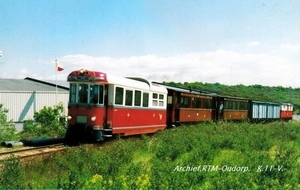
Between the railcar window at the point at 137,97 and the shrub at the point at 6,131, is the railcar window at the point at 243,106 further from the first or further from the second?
the shrub at the point at 6,131

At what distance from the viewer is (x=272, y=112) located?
147 ft

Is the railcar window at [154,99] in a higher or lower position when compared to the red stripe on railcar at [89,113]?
higher

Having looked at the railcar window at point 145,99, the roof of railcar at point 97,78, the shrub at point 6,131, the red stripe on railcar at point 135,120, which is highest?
the roof of railcar at point 97,78

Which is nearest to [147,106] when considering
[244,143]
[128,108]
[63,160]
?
[128,108]

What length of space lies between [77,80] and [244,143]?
713cm

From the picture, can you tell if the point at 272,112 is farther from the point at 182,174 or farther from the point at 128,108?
the point at 182,174

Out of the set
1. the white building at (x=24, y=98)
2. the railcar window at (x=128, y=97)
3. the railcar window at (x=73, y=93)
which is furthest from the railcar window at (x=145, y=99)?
the white building at (x=24, y=98)

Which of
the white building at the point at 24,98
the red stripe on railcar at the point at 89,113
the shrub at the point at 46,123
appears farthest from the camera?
the white building at the point at 24,98

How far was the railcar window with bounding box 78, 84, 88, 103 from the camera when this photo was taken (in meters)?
15.6

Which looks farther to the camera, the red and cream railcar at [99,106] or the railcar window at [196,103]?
the railcar window at [196,103]

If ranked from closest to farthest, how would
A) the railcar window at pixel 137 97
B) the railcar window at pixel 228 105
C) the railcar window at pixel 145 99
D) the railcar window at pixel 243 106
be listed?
1. the railcar window at pixel 137 97
2. the railcar window at pixel 145 99
3. the railcar window at pixel 228 105
4. the railcar window at pixel 243 106

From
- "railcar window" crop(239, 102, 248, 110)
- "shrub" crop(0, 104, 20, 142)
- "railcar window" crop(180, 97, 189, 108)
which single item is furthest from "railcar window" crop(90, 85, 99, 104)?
"railcar window" crop(239, 102, 248, 110)

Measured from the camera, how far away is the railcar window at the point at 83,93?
1558cm

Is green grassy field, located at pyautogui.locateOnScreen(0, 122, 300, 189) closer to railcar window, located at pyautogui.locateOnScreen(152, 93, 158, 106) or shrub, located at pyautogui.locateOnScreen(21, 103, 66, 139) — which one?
railcar window, located at pyautogui.locateOnScreen(152, 93, 158, 106)
